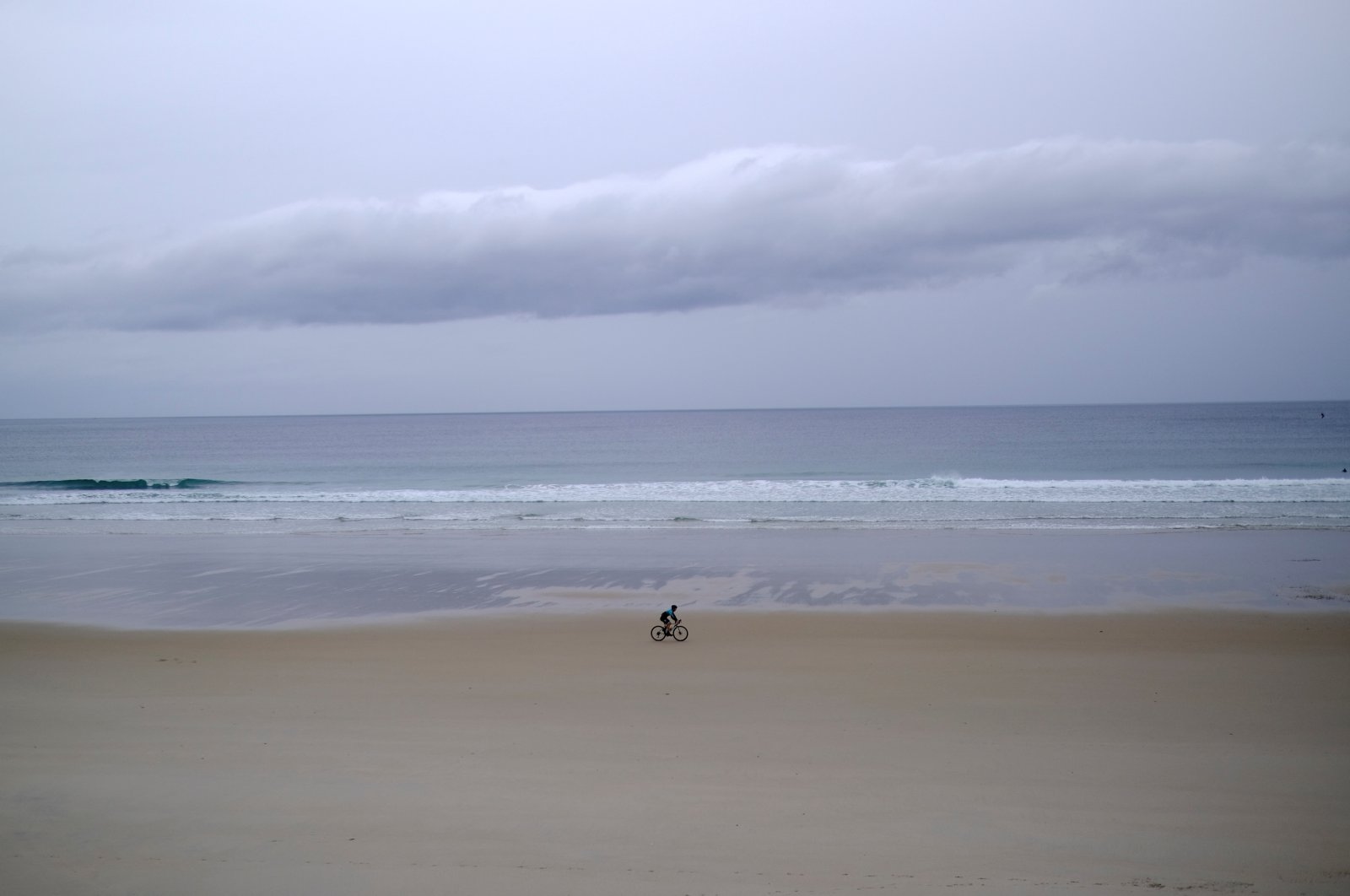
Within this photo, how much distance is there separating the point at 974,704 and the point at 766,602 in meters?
6.33

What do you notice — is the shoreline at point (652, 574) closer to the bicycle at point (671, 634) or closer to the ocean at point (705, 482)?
the bicycle at point (671, 634)

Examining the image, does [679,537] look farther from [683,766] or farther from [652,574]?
[683,766]

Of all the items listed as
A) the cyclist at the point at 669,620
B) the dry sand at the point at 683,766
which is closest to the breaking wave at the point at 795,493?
the cyclist at the point at 669,620

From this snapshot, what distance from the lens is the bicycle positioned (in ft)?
43.9

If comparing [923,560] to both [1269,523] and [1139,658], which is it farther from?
[1269,523]

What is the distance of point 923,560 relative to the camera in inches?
795

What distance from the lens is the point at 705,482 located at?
43.4m

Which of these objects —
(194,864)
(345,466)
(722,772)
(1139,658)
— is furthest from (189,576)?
(345,466)

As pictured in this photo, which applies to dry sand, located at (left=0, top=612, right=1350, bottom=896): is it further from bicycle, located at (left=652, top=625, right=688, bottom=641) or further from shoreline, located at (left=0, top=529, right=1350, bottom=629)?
shoreline, located at (left=0, top=529, right=1350, bottom=629)

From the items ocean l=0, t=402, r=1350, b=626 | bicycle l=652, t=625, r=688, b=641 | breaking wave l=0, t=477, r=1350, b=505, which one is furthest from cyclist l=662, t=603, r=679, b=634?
breaking wave l=0, t=477, r=1350, b=505

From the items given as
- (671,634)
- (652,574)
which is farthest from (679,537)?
(671,634)

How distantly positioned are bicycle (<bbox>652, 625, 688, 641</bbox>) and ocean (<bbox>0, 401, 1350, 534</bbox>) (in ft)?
42.3

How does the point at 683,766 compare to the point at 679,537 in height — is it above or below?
below

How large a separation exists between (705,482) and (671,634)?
30.1 metres
